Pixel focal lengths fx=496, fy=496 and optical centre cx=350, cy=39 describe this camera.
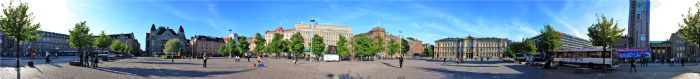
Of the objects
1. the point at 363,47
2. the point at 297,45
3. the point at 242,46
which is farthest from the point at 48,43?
the point at 363,47

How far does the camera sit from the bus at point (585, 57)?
41.8 metres

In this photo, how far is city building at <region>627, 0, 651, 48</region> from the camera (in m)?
120

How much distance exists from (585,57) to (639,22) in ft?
304

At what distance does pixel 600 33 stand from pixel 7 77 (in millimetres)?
39628

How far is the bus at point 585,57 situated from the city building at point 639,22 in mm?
81915

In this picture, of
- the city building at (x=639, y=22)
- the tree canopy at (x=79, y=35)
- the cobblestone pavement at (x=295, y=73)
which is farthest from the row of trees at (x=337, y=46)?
the city building at (x=639, y=22)

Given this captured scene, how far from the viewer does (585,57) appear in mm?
45844

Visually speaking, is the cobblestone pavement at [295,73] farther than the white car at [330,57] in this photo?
No

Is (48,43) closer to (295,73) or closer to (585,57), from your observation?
(295,73)

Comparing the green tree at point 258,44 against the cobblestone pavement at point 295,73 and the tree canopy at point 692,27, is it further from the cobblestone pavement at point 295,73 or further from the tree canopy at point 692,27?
the tree canopy at point 692,27

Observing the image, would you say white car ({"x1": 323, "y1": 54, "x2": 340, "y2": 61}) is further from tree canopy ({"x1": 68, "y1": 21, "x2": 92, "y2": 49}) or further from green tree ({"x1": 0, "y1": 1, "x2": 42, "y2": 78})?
green tree ({"x1": 0, "y1": 1, "x2": 42, "y2": 78})

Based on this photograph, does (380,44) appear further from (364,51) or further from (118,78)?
(118,78)

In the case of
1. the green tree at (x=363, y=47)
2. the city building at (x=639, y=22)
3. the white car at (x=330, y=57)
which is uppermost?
the city building at (x=639, y=22)

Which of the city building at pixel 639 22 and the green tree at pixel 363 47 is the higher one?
the city building at pixel 639 22
